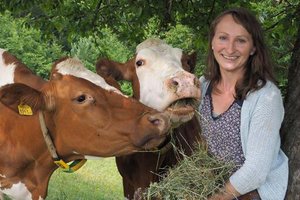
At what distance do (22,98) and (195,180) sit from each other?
1.36 m

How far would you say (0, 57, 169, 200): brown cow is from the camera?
3789mm

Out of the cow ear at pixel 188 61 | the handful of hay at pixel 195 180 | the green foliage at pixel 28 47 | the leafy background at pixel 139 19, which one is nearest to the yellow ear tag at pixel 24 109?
the handful of hay at pixel 195 180

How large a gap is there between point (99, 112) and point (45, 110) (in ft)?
1.59

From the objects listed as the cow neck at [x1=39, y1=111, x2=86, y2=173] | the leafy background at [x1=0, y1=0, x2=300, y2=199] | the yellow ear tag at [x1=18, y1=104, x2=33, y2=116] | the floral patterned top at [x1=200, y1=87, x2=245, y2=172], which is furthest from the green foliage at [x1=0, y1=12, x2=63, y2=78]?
the floral patterned top at [x1=200, y1=87, x2=245, y2=172]

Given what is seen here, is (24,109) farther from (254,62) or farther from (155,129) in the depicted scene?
(254,62)

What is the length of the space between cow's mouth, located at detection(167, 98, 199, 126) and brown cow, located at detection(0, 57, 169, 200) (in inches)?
9.3

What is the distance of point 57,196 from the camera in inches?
345

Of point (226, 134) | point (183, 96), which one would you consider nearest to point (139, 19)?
point (183, 96)

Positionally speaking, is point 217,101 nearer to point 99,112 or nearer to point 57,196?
point 99,112

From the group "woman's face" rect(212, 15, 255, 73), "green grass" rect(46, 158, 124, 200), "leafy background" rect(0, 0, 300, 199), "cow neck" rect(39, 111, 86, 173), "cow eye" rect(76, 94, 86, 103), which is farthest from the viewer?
"green grass" rect(46, 158, 124, 200)

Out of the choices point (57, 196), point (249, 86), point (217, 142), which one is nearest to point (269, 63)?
point (249, 86)

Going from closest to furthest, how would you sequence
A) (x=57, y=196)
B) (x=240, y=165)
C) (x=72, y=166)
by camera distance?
(x=240, y=165)
(x=72, y=166)
(x=57, y=196)

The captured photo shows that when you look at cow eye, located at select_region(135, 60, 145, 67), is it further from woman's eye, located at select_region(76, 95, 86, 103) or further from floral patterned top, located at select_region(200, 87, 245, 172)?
floral patterned top, located at select_region(200, 87, 245, 172)

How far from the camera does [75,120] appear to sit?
3.95 metres
